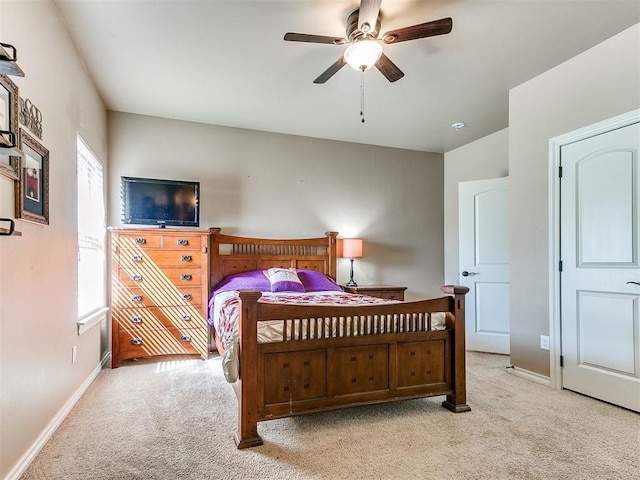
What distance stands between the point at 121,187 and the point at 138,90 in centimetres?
103

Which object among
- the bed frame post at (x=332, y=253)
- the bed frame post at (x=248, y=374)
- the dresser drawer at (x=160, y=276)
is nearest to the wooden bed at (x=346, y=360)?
the bed frame post at (x=248, y=374)

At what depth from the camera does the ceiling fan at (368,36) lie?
2043 millimetres

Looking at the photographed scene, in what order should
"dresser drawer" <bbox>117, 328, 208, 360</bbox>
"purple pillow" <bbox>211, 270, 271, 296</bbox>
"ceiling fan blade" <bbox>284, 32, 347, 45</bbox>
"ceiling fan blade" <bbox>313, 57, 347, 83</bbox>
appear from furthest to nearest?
1. "purple pillow" <bbox>211, 270, 271, 296</bbox>
2. "dresser drawer" <bbox>117, 328, 208, 360</bbox>
3. "ceiling fan blade" <bbox>313, 57, 347, 83</bbox>
4. "ceiling fan blade" <bbox>284, 32, 347, 45</bbox>

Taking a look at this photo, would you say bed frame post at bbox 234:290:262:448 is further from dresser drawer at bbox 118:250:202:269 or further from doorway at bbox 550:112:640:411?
doorway at bbox 550:112:640:411

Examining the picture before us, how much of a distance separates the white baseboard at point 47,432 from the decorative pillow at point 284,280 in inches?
70.7

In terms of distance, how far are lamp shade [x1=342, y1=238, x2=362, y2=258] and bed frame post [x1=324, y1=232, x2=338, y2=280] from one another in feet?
0.47

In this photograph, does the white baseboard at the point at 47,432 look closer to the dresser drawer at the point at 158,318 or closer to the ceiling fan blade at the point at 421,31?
the dresser drawer at the point at 158,318

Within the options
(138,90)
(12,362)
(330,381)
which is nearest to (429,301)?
(330,381)

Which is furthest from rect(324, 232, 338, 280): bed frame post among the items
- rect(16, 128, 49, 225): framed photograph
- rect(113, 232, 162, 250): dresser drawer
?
rect(16, 128, 49, 225): framed photograph

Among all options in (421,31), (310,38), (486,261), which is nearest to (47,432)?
(310,38)

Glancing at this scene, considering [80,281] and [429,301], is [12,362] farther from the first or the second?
[429,301]

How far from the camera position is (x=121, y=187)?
12.6ft

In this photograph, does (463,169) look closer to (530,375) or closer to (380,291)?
(380,291)

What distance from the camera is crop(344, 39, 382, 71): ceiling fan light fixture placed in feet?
7.32
